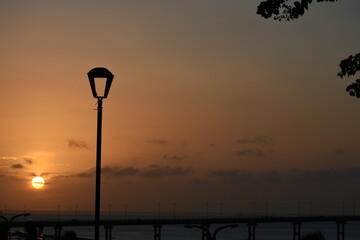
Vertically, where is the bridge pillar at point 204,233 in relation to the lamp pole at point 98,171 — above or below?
below

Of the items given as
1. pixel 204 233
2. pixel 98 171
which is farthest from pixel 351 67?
pixel 204 233

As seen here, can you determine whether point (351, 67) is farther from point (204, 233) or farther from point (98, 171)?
point (204, 233)

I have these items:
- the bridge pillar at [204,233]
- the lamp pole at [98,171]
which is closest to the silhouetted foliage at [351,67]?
the lamp pole at [98,171]

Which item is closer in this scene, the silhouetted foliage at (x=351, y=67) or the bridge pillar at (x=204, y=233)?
the silhouetted foliage at (x=351, y=67)

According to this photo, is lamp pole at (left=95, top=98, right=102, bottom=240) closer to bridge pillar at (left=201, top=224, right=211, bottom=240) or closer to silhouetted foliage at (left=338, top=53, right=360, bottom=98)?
silhouetted foliage at (left=338, top=53, right=360, bottom=98)

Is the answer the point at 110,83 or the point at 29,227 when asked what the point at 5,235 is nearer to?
the point at 29,227

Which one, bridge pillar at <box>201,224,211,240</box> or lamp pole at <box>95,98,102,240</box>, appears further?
bridge pillar at <box>201,224,211,240</box>

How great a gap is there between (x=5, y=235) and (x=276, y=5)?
23343mm

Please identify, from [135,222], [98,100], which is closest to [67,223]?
[135,222]

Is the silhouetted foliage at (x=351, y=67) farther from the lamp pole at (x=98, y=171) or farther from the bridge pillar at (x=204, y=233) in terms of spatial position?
the bridge pillar at (x=204, y=233)

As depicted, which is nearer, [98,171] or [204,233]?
[98,171]

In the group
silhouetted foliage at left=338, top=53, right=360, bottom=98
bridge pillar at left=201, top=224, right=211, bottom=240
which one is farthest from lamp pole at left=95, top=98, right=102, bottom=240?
bridge pillar at left=201, top=224, right=211, bottom=240

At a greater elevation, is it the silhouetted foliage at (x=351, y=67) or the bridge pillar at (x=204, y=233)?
the silhouetted foliage at (x=351, y=67)

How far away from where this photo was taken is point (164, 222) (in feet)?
575
